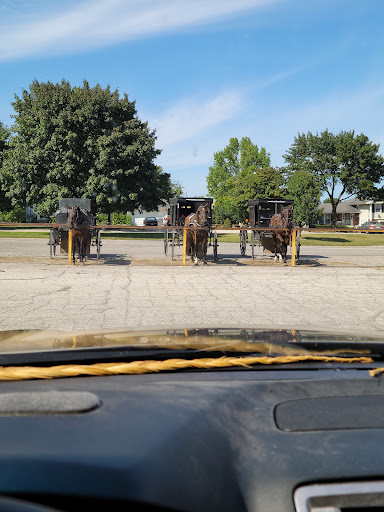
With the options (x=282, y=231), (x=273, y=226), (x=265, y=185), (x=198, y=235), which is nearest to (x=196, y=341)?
(x=198, y=235)

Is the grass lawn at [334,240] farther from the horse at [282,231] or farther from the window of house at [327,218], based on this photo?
the window of house at [327,218]

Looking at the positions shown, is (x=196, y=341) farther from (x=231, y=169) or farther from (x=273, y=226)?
(x=231, y=169)

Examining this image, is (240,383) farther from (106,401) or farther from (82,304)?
(82,304)

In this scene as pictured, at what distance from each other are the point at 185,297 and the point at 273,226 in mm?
9242

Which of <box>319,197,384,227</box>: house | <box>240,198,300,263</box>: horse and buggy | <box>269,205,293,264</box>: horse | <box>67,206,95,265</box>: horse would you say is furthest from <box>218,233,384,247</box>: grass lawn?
<box>319,197,384,227</box>: house

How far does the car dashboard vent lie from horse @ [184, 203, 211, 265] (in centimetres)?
1485

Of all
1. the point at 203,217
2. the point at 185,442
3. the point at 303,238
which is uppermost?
the point at 203,217

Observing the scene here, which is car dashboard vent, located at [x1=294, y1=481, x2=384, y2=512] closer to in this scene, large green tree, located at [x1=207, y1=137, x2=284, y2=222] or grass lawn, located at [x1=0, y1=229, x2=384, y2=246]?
grass lawn, located at [x1=0, y1=229, x2=384, y2=246]

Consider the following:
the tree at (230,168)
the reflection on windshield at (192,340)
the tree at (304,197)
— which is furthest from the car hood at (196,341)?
the tree at (230,168)

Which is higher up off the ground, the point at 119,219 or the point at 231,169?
the point at 231,169

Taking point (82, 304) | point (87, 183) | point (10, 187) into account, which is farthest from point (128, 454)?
point (10, 187)

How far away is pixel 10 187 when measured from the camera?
138 ft

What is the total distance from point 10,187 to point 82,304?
120ft

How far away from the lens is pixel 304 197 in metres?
→ 37.9
